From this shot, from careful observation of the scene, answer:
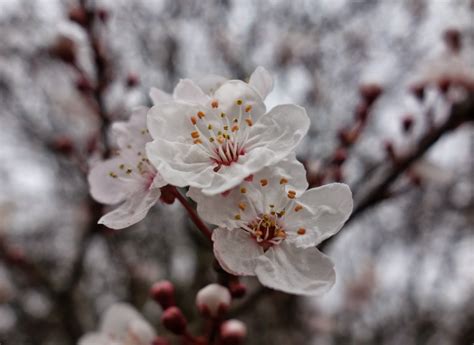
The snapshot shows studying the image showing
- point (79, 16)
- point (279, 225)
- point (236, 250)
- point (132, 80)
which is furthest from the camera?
point (132, 80)

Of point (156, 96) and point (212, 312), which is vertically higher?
point (156, 96)

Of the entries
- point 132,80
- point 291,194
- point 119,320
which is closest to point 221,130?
point 291,194

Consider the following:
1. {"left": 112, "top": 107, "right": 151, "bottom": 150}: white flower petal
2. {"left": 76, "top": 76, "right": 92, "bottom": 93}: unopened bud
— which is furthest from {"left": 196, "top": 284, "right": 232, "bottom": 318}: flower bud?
{"left": 76, "top": 76, "right": 92, "bottom": 93}: unopened bud

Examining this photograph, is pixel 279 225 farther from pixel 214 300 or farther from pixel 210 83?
pixel 210 83

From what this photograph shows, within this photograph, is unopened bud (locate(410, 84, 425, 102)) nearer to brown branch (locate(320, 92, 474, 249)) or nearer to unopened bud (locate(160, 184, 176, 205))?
brown branch (locate(320, 92, 474, 249))

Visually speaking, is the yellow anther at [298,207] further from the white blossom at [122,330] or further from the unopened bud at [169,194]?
the white blossom at [122,330]

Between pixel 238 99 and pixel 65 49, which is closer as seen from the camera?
pixel 238 99

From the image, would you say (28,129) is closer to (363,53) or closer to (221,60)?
(221,60)

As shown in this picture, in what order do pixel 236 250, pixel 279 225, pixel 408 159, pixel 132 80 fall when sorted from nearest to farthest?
pixel 236 250 < pixel 279 225 < pixel 408 159 < pixel 132 80

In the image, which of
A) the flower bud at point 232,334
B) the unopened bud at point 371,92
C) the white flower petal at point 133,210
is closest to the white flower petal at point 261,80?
the white flower petal at point 133,210
